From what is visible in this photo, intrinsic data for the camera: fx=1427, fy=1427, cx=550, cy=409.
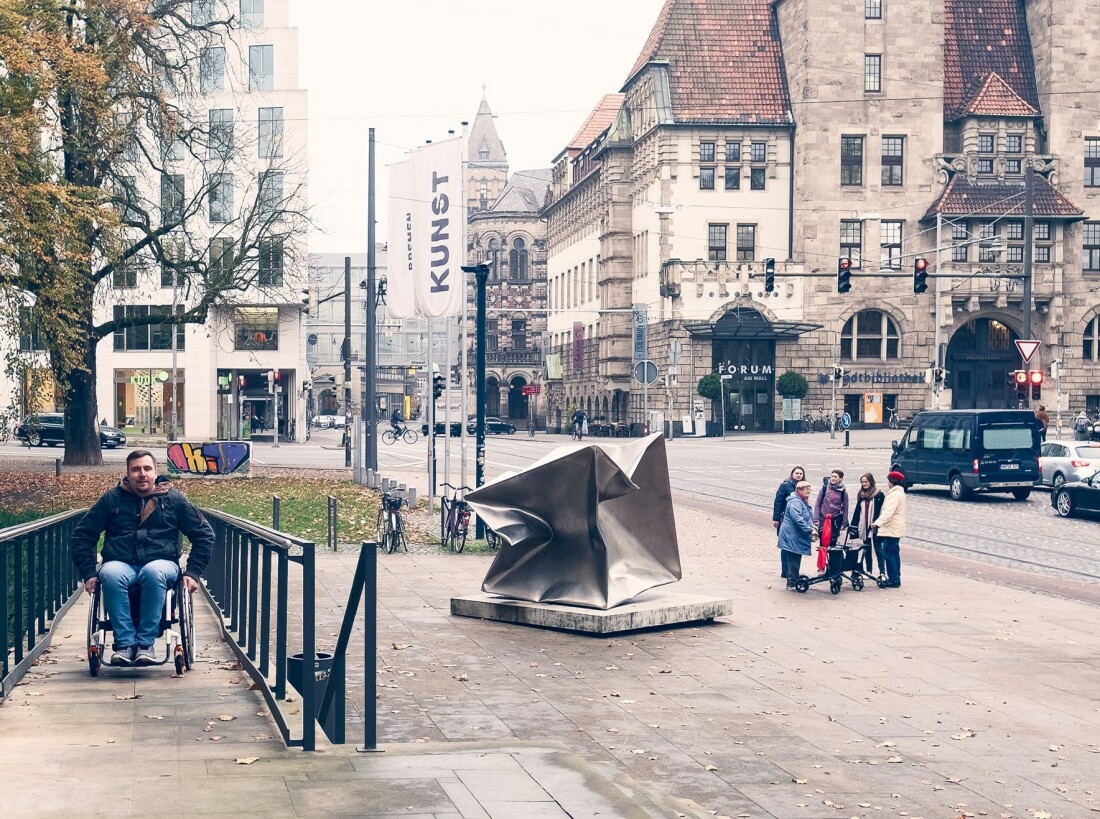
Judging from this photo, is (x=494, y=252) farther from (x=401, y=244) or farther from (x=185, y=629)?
(x=185, y=629)

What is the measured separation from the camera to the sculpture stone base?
12609mm

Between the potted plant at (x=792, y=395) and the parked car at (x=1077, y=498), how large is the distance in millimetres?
41967

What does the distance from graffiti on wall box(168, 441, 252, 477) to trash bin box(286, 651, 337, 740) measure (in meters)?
27.6

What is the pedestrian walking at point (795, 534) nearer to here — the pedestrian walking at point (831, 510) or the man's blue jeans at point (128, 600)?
the pedestrian walking at point (831, 510)

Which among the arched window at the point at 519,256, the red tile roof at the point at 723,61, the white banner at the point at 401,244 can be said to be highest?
the red tile roof at the point at 723,61

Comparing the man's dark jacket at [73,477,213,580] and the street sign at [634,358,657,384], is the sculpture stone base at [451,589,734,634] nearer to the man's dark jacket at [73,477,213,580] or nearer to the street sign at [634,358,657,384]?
the man's dark jacket at [73,477,213,580]

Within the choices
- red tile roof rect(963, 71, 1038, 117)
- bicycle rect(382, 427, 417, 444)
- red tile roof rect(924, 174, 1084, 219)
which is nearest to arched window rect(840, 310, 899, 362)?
red tile roof rect(924, 174, 1084, 219)

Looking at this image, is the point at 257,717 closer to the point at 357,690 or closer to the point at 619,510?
the point at 357,690

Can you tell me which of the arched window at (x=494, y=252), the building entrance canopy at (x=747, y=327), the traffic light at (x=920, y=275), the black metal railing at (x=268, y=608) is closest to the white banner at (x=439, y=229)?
the black metal railing at (x=268, y=608)

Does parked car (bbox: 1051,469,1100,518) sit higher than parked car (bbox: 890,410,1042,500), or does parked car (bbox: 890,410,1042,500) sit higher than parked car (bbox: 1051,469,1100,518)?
parked car (bbox: 890,410,1042,500)

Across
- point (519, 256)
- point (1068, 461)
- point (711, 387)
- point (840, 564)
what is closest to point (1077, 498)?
point (1068, 461)

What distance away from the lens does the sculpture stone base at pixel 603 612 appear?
12.6 meters

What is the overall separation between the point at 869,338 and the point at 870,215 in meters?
6.41

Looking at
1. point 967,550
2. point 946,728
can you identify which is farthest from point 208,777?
point 967,550
